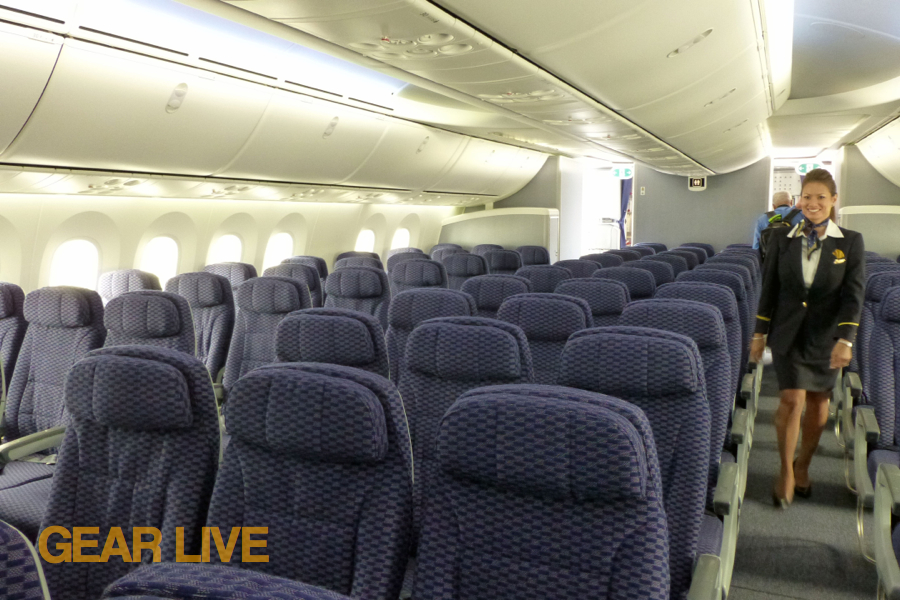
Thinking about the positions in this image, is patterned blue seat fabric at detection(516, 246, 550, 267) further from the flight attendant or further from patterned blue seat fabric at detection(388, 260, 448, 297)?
the flight attendant

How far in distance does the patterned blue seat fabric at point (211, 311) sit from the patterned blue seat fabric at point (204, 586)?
202 inches

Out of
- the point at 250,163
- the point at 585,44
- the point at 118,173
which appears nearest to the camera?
the point at 585,44

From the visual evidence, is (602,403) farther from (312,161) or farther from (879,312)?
(312,161)

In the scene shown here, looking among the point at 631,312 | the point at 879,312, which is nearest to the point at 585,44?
the point at 631,312

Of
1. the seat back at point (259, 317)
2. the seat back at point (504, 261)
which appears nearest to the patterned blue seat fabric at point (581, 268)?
the seat back at point (504, 261)

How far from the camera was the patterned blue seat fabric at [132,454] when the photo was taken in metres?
2.35

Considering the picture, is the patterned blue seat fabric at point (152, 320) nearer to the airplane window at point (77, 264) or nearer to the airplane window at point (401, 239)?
the airplane window at point (77, 264)

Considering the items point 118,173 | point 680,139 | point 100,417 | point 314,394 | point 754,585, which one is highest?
point 680,139

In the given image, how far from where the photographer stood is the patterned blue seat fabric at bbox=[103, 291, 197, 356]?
4.38 meters

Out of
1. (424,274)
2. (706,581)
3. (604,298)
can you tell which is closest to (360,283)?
(424,274)

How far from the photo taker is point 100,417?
2.43 metres

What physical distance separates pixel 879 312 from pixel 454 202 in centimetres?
1275

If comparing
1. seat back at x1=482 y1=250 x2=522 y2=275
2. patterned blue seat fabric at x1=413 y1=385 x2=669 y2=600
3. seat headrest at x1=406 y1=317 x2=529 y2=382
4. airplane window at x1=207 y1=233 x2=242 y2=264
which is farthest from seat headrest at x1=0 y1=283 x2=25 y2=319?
seat back at x1=482 y1=250 x2=522 y2=275

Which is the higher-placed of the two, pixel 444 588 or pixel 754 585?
pixel 444 588
